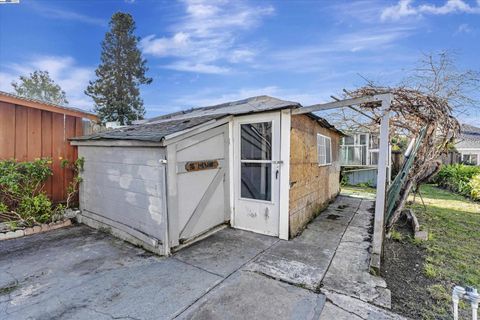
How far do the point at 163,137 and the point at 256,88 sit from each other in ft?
34.7

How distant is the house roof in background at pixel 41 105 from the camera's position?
4379 millimetres

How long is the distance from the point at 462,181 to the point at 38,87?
36678 millimetres

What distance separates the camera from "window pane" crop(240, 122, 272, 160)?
4.25 metres

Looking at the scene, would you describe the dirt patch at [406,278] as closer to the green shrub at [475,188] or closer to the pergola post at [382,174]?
the pergola post at [382,174]

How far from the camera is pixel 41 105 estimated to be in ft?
15.8

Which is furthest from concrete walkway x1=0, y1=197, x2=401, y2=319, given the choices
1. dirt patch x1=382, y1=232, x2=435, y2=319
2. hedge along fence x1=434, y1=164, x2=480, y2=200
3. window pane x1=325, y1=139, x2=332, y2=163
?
hedge along fence x1=434, y1=164, x2=480, y2=200

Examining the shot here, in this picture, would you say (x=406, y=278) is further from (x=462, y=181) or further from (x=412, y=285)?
(x=462, y=181)

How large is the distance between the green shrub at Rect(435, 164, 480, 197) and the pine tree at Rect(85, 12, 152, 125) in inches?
870

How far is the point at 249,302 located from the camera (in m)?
2.37

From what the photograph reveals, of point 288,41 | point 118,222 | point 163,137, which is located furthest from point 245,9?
point 118,222

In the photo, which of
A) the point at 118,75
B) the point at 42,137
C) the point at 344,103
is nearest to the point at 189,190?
the point at 344,103

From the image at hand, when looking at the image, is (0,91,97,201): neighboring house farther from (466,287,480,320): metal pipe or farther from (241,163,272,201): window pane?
(466,287,480,320): metal pipe

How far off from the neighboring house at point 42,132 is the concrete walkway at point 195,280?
1.57m

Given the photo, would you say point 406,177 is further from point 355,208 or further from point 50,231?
point 50,231
